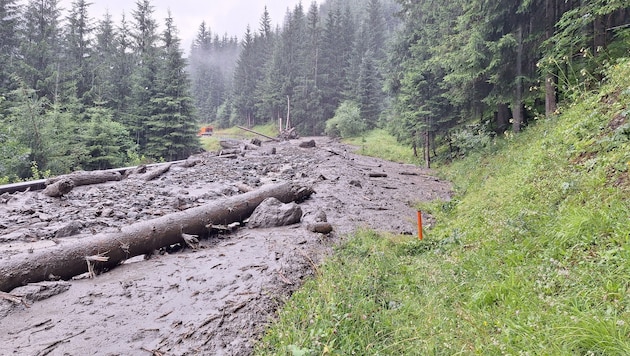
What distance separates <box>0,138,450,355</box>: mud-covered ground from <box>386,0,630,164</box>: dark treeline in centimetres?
616

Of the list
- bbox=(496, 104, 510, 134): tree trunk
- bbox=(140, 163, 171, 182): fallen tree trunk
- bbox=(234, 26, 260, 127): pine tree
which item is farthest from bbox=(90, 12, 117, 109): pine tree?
bbox=(234, 26, 260, 127): pine tree

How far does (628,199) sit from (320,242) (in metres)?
4.55

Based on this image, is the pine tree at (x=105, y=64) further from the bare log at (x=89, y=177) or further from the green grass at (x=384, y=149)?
the green grass at (x=384, y=149)

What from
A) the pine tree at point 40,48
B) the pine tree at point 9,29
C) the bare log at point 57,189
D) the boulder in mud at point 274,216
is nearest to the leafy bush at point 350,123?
the pine tree at point 40,48

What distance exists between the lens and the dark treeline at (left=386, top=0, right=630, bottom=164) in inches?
352

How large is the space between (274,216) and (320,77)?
160ft

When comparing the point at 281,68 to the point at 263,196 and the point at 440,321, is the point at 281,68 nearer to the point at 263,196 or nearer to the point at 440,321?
the point at 263,196

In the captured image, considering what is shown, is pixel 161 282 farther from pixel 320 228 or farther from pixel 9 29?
pixel 9 29

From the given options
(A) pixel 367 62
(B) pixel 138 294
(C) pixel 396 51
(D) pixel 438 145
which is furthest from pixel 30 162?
(A) pixel 367 62

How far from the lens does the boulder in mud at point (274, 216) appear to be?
7578 millimetres

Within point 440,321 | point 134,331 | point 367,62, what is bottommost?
point 134,331

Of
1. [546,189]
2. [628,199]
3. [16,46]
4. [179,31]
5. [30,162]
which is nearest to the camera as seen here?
[628,199]

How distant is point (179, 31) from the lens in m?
34.4

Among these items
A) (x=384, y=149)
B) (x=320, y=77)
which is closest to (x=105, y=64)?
(x=384, y=149)
